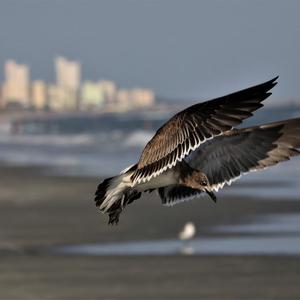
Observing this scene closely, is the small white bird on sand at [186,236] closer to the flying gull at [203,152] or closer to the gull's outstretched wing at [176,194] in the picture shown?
the gull's outstretched wing at [176,194]

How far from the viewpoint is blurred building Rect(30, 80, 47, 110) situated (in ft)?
504

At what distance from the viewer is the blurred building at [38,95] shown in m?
153

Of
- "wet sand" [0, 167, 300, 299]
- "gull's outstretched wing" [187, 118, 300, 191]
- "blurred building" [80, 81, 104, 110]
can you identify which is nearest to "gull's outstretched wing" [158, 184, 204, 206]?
"gull's outstretched wing" [187, 118, 300, 191]

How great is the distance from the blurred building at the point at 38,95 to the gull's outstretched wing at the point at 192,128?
141 m

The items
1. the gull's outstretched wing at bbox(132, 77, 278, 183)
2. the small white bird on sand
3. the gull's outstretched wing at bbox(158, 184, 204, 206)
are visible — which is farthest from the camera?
the small white bird on sand

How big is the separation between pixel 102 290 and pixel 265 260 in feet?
7.97

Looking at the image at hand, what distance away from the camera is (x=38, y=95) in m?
162

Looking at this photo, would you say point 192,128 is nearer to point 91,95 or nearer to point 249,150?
point 249,150

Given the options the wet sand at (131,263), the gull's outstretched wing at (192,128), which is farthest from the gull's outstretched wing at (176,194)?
the wet sand at (131,263)

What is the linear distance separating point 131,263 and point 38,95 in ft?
491

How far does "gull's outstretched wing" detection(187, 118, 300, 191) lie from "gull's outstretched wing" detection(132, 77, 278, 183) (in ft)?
2.02

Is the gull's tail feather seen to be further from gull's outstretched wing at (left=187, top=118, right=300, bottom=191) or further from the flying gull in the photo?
gull's outstretched wing at (left=187, top=118, right=300, bottom=191)

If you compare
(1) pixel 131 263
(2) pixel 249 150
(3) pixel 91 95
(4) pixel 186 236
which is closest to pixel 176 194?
(2) pixel 249 150

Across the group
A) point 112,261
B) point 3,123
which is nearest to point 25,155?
point 112,261
